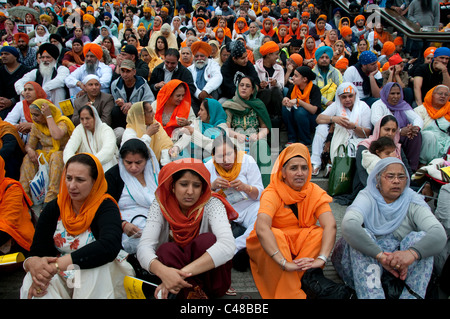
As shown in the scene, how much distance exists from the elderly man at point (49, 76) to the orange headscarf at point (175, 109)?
186 cm

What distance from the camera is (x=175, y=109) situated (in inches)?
169

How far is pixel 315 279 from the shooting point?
7.55 ft

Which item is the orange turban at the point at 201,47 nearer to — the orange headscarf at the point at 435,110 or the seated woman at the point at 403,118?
the seated woman at the point at 403,118

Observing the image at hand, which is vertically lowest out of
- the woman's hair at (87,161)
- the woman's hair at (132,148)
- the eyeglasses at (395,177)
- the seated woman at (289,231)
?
the seated woman at (289,231)

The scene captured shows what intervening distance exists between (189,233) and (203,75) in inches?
146

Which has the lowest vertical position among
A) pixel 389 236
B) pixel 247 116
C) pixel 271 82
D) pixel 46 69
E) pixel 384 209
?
pixel 389 236

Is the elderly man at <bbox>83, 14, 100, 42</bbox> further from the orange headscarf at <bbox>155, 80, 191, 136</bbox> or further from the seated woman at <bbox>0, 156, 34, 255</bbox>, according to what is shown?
the seated woman at <bbox>0, 156, 34, 255</bbox>

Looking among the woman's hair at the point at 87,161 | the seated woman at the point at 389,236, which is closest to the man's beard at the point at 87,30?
the woman's hair at the point at 87,161

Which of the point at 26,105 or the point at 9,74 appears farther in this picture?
the point at 9,74

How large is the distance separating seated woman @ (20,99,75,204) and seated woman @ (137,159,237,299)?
1952 mm

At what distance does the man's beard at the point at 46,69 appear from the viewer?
5.27 metres

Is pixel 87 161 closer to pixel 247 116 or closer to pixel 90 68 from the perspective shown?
pixel 247 116

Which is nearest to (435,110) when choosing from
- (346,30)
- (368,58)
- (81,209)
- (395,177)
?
(368,58)
